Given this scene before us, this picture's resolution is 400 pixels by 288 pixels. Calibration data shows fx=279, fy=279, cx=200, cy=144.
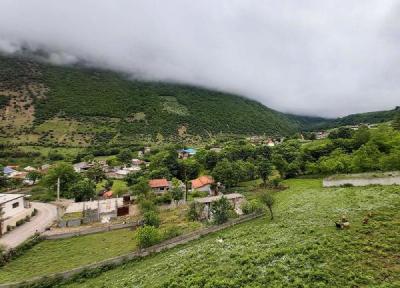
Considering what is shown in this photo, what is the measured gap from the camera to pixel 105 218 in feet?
152

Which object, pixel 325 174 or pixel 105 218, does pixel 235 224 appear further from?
pixel 325 174

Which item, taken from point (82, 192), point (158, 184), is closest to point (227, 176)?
point (158, 184)

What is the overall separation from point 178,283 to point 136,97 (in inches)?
6780

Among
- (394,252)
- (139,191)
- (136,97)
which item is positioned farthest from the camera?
(136,97)

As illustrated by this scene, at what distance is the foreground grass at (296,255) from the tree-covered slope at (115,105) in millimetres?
124822

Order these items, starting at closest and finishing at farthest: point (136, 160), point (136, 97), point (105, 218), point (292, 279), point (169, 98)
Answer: point (292, 279), point (105, 218), point (136, 160), point (136, 97), point (169, 98)

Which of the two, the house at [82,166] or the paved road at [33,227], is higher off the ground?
the house at [82,166]

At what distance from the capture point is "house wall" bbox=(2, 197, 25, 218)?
45656mm

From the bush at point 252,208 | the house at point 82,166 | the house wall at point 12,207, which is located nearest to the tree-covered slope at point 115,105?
the house at point 82,166

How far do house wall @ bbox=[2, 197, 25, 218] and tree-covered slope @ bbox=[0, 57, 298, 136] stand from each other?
9749cm

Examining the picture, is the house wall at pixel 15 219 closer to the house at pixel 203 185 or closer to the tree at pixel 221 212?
the tree at pixel 221 212

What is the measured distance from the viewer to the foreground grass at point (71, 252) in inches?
1177

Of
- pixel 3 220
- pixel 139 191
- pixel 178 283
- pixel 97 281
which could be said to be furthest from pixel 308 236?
pixel 3 220

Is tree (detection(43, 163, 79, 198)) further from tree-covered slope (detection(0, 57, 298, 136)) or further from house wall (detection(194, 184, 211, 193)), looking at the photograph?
tree-covered slope (detection(0, 57, 298, 136))
